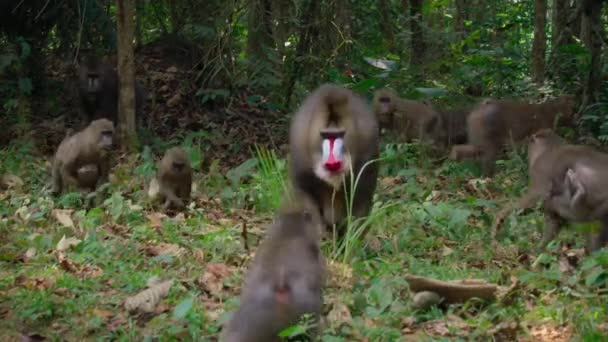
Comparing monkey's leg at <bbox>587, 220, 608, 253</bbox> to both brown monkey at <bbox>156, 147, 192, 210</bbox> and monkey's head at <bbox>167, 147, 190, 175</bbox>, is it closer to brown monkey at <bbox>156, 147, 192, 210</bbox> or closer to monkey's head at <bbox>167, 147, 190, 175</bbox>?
brown monkey at <bbox>156, 147, 192, 210</bbox>

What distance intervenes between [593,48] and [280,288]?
673 centimetres

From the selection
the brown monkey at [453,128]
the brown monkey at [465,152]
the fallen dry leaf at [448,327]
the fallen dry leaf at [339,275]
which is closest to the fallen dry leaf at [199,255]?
the fallen dry leaf at [339,275]

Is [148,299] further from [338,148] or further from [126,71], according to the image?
[126,71]

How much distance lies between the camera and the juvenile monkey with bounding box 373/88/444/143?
10922 mm

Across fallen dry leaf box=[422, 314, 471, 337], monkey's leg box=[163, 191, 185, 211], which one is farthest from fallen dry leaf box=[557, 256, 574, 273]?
monkey's leg box=[163, 191, 185, 211]

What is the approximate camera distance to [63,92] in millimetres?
12195

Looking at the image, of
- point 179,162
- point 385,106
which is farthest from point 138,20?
point 179,162

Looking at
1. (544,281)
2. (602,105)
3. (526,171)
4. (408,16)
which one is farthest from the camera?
(408,16)

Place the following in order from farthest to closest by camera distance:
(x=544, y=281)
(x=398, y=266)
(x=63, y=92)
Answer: (x=63, y=92) → (x=398, y=266) → (x=544, y=281)

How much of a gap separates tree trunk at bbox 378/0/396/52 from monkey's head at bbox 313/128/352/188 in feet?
23.0

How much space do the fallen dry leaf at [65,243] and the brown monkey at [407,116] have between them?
5.22 m

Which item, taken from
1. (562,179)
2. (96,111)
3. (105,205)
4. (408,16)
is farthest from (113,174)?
(408,16)

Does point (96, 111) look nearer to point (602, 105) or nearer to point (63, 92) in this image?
point (63, 92)

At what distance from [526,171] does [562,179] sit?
2757 mm
